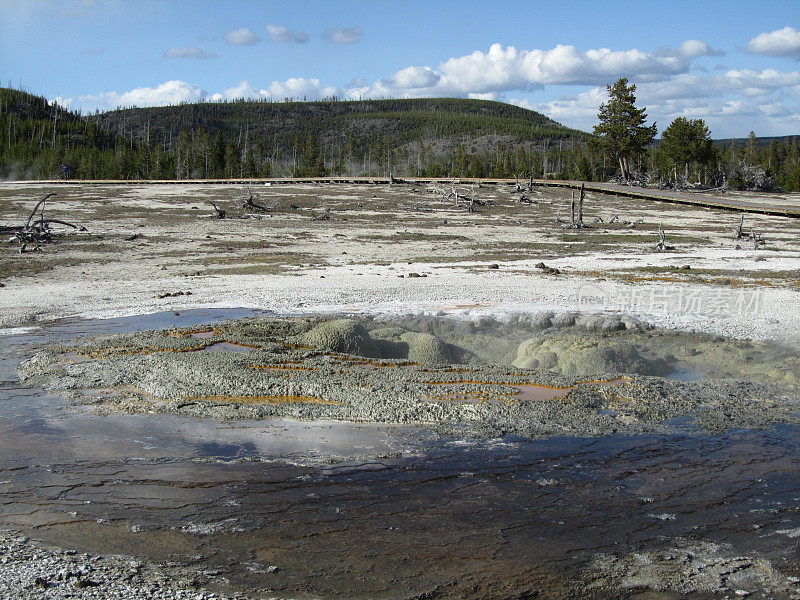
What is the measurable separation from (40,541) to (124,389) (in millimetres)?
2934

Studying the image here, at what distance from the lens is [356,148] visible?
4808 inches

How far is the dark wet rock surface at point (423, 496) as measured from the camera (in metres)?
3.66

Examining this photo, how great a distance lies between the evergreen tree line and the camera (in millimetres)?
A: 53531

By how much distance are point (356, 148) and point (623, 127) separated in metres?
78.5

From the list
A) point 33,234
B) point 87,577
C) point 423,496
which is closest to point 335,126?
point 33,234

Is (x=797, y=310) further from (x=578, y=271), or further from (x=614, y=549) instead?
(x=614, y=549)

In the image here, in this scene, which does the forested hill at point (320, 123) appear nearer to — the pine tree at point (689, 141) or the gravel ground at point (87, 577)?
the pine tree at point (689, 141)

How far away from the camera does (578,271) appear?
1438 cm

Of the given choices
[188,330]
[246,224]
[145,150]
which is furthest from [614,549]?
[145,150]

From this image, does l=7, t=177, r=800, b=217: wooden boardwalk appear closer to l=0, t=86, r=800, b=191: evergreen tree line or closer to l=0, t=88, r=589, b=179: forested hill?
l=0, t=86, r=800, b=191: evergreen tree line

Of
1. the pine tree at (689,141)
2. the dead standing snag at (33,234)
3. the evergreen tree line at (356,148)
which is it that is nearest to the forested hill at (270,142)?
the evergreen tree line at (356,148)

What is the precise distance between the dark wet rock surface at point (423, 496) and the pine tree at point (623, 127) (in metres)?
44.9

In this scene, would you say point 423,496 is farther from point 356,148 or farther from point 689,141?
point 356,148

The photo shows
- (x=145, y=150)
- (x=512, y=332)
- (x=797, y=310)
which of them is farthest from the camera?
(x=145, y=150)
